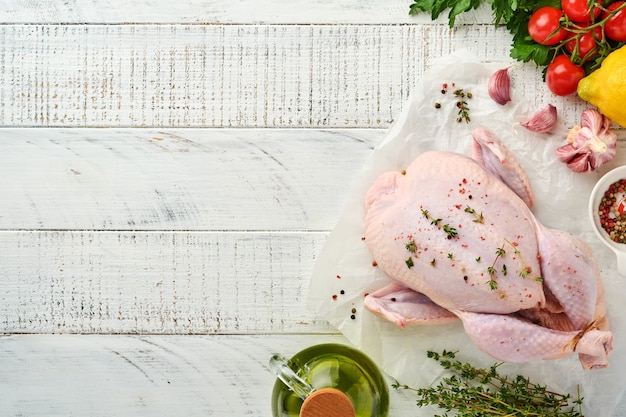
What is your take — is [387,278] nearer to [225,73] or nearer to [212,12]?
[225,73]

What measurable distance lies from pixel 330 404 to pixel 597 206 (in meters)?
0.65

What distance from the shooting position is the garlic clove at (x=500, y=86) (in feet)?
4.54

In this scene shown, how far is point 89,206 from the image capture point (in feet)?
4.85

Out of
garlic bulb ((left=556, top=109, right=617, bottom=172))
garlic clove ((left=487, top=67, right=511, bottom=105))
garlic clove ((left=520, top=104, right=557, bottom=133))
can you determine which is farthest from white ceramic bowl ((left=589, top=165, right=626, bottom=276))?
garlic clove ((left=487, top=67, right=511, bottom=105))

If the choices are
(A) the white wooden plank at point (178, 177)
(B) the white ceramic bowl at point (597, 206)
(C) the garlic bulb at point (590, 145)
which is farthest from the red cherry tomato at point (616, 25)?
(A) the white wooden plank at point (178, 177)

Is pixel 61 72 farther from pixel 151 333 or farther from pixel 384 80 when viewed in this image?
pixel 384 80

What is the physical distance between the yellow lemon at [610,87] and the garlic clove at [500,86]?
0.14 metres

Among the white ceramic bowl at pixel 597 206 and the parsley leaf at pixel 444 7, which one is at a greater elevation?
the parsley leaf at pixel 444 7

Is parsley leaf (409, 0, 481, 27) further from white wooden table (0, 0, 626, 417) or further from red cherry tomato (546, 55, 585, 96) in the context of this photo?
red cherry tomato (546, 55, 585, 96)

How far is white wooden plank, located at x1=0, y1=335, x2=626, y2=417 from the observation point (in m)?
1.46

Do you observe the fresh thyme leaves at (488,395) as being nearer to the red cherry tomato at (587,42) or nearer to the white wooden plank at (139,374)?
the white wooden plank at (139,374)

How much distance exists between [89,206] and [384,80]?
2.27 feet

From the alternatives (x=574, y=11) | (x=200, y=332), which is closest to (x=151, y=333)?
(x=200, y=332)

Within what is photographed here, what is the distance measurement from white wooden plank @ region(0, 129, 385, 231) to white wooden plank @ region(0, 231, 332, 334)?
0.03 metres
